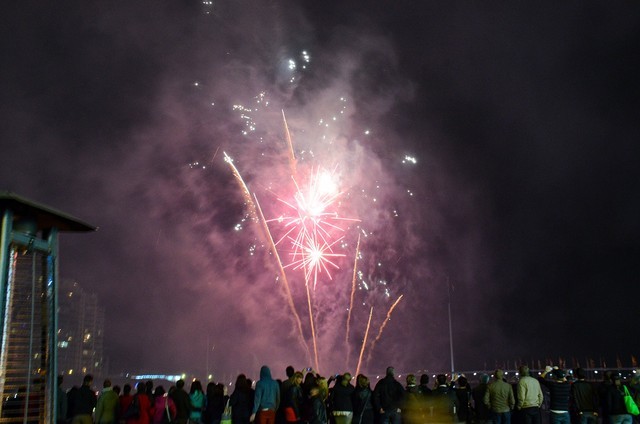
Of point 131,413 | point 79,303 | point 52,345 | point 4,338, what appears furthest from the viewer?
point 79,303

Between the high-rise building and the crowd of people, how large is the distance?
12113 cm

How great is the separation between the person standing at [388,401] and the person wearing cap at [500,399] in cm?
184

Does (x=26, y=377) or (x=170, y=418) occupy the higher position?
(x=26, y=377)

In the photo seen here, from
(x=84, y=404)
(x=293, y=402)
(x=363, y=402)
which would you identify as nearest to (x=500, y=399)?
(x=363, y=402)

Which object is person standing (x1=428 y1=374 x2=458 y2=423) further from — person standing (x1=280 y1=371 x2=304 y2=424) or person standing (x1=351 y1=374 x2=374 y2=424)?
person standing (x1=280 y1=371 x2=304 y2=424)

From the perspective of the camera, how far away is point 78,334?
437ft

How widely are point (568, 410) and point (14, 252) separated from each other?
1074 cm

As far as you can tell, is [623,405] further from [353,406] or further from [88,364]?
[88,364]

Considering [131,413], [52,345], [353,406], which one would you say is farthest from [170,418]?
[52,345]

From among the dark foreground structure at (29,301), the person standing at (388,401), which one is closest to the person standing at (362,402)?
the person standing at (388,401)

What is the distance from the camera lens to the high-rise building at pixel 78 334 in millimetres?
128625

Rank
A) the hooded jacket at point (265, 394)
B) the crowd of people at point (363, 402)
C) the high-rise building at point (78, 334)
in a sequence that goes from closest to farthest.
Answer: the hooded jacket at point (265, 394), the crowd of people at point (363, 402), the high-rise building at point (78, 334)

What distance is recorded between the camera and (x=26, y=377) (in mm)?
7812

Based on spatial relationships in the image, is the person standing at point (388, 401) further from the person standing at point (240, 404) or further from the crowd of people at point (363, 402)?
the person standing at point (240, 404)
